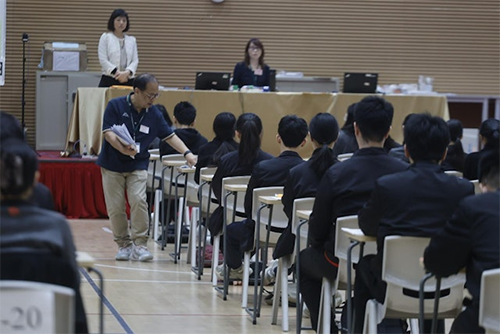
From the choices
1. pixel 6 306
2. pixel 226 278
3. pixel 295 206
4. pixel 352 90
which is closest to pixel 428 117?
pixel 295 206

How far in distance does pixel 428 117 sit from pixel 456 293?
0.82m

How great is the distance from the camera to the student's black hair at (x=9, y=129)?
173 inches

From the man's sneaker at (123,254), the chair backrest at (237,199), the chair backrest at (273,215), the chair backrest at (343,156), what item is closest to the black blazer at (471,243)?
the chair backrest at (273,215)

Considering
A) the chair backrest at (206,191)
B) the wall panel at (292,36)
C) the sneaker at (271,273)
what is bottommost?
the sneaker at (271,273)

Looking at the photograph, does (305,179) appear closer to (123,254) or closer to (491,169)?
(491,169)

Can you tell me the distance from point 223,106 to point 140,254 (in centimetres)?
308

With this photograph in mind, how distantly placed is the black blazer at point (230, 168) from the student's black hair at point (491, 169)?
10.9 feet

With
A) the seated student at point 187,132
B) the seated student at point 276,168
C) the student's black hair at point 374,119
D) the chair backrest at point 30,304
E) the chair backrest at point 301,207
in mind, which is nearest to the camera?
the chair backrest at point 30,304

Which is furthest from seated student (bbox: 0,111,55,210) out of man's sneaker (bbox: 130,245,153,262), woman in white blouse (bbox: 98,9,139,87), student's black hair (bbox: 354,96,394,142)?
woman in white blouse (bbox: 98,9,139,87)

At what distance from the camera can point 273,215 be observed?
6219 mm

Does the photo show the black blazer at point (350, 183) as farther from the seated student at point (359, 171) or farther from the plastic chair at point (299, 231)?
the plastic chair at point (299, 231)

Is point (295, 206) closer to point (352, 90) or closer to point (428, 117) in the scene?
point (428, 117)

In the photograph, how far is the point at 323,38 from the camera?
550 inches

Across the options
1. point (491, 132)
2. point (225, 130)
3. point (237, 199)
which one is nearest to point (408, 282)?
point (237, 199)
